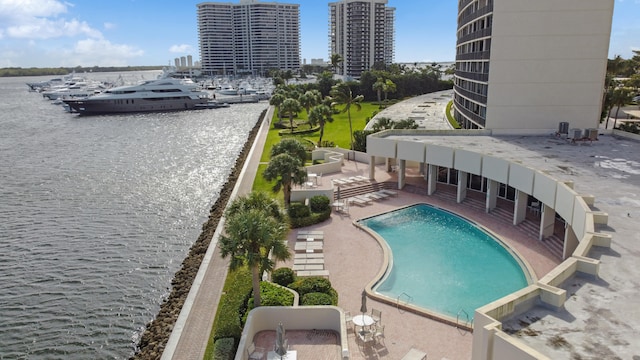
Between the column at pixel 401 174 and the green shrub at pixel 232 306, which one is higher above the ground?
the column at pixel 401 174

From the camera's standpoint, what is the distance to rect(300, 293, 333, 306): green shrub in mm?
20703

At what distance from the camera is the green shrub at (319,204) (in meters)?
→ 33.4

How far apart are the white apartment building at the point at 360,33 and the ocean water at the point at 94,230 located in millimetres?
109334

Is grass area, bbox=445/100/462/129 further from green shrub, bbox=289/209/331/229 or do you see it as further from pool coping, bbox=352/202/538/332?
green shrub, bbox=289/209/331/229

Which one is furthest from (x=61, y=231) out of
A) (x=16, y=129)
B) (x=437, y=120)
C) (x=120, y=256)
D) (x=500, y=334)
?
(x=16, y=129)

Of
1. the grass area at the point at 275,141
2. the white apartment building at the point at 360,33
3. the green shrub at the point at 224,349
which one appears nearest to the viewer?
the green shrub at the point at 224,349

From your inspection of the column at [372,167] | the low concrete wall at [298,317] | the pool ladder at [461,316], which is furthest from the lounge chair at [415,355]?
the column at [372,167]

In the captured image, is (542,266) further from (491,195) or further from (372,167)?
(372,167)

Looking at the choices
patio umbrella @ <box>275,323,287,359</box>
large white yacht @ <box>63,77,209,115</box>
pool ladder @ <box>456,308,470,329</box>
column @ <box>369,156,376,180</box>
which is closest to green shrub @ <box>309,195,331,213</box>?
column @ <box>369,156,376,180</box>

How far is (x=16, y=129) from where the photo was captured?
87.7 metres

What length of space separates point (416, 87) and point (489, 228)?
95003mm

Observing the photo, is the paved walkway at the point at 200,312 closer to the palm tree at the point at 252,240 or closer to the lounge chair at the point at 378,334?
the palm tree at the point at 252,240

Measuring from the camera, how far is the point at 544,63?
136 feet

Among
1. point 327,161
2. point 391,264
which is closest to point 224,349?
point 391,264
